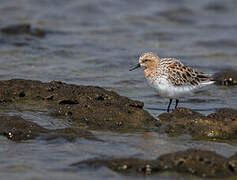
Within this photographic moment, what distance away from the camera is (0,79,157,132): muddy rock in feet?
25.1

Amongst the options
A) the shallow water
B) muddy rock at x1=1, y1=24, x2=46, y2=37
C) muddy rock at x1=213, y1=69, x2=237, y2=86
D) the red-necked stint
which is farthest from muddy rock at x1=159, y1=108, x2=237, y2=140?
muddy rock at x1=1, y1=24, x2=46, y2=37

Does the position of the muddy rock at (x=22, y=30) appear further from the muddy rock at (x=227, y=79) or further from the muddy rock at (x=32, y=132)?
the muddy rock at (x=32, y=132)

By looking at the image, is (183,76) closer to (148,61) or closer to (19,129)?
(148,61)

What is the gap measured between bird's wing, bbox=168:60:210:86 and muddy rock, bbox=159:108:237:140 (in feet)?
4.22

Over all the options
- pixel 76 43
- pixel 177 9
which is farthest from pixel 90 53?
pixel 177 9

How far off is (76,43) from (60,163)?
8.02m

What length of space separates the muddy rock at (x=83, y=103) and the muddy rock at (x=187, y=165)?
1.54 m

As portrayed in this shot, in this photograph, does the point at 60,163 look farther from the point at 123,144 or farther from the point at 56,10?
the point at 56,10

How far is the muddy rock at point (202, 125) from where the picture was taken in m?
7.33

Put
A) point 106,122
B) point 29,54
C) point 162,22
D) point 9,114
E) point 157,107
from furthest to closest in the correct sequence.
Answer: point 162,22 → point 29,54 → point 157,107 → point 9,114 → point 106,122

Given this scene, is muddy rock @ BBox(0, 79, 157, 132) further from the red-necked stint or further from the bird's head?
the bird's head

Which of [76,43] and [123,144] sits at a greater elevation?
[76,43]

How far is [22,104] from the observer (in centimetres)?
855

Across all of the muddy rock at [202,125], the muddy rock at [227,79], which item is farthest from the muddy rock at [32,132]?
the muddy rock at [227,79]
